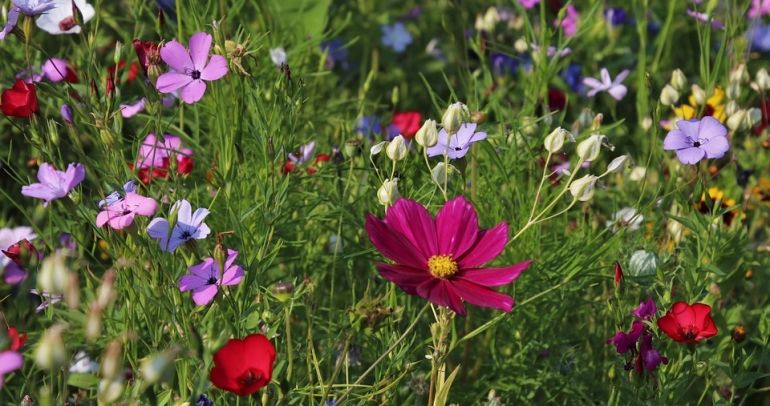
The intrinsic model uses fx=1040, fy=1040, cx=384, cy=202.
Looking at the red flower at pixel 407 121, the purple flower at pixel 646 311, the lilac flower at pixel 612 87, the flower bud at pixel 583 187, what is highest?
the flower bud at pixel 583 187

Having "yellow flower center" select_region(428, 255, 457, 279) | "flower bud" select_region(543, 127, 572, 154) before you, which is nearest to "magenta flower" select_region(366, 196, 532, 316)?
"yellow flower center" select_region(428, 255, 457, 279)

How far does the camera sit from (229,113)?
1687mm

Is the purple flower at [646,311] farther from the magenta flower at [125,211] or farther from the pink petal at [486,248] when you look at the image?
the magenta flower at [125,211]

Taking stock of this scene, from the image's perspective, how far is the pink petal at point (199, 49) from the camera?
124 centimetres

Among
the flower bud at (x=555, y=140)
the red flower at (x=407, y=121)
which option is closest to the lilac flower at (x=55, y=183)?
the flower bud at (x=555, y=140)

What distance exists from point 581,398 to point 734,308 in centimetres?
32

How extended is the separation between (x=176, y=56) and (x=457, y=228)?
40 cm

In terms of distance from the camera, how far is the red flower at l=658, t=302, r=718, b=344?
119 cm

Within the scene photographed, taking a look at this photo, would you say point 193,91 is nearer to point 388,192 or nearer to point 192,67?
point 192,67

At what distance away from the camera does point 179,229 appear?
3.76 feet

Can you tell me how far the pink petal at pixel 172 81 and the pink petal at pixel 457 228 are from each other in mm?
346

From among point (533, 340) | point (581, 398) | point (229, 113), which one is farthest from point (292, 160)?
point (581, 398)

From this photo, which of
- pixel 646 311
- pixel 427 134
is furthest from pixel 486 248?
pixel 646 311

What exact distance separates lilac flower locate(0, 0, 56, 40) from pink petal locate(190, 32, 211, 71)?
180 millimetres
